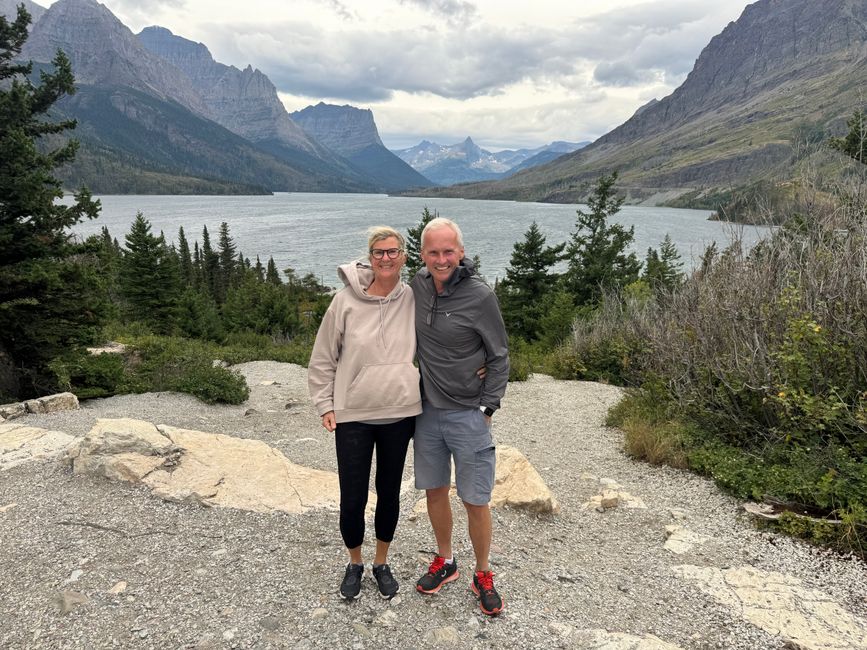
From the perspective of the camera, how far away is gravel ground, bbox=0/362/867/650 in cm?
312

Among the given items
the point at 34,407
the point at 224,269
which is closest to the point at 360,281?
the point at 34,407

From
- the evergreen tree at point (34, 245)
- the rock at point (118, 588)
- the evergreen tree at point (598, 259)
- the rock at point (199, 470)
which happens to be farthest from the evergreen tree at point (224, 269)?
the rock at point (118, 588)

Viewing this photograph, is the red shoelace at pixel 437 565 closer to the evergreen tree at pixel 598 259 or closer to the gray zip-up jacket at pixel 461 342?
the gray zip-up jacket at pixel 461 342

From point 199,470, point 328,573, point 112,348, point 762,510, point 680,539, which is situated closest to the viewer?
point 328,573

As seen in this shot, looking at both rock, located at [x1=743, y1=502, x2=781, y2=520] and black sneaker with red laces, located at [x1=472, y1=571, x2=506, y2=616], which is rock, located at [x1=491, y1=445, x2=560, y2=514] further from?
rock, located at [x1=743, y1=502, x2=781, y2=520]

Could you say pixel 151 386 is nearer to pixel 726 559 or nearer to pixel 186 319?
pixel 726 559

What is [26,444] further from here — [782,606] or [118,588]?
[782,606]

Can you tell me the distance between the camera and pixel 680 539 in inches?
180

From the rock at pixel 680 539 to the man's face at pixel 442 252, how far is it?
3.38 m

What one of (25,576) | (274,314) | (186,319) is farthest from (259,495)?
(186,319)

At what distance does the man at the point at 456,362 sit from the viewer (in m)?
2.97

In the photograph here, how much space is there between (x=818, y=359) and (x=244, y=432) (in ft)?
26.2

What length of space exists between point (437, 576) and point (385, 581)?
0.37 m

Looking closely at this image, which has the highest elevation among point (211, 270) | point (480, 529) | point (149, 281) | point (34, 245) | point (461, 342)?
point (34, 245)
